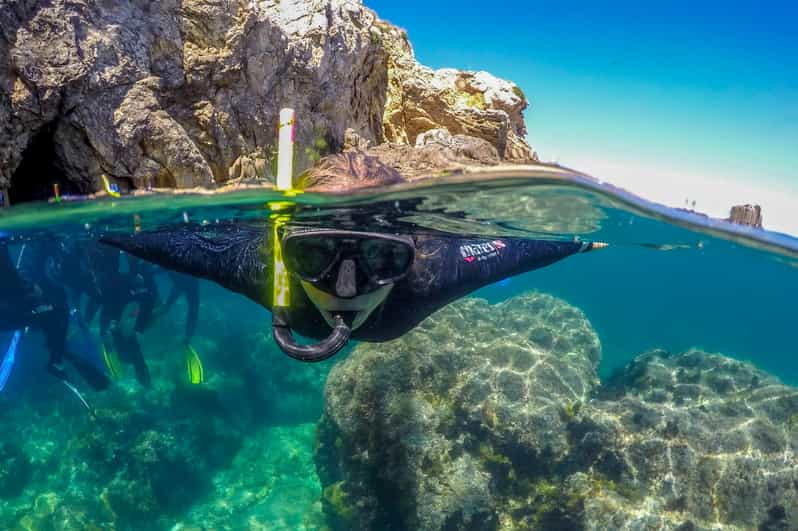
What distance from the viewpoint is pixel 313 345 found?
12.3 ft

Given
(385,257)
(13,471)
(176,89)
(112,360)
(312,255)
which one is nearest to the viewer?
(312,255)

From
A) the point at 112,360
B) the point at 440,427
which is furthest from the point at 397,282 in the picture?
the point at 112,360

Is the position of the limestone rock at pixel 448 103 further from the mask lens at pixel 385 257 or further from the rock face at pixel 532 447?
the rock face at pixel 532 447

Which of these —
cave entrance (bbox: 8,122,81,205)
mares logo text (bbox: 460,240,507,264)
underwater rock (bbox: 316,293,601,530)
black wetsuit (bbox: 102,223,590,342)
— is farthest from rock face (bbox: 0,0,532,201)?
underwater rock (bbox: 316,293,601,530)

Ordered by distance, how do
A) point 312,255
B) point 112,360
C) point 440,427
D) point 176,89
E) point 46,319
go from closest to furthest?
point 312,255 → point 176,89 → point 440,427 → point 46,319 → point 112,360

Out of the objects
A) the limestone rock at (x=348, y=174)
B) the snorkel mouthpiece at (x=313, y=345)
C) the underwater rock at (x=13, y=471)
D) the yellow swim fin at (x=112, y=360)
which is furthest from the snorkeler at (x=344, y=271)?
the underwater rock at (x=13, y=471)

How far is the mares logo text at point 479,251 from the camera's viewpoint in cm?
601

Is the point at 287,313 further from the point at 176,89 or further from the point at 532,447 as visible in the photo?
the point at 532,447

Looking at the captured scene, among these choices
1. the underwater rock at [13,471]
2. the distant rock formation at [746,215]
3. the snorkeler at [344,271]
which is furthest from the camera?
the underwater rock at [13,471]

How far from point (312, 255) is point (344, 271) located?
414 millimetres

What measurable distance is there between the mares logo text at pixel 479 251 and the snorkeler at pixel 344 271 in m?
0.02

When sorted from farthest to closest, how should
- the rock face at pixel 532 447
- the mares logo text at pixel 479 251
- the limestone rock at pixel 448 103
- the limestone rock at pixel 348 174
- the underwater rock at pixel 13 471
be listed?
1. the underwater rock at pixel 13 471
2. the rock face at pixel 532 447
3. the limestone rock at pixel 448 103
4. the mares logo text at pixel 479 251
5. the limestone rock at pixel 348 174

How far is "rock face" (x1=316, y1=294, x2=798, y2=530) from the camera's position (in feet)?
25.2

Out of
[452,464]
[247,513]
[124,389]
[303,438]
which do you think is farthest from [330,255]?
[124,389]
